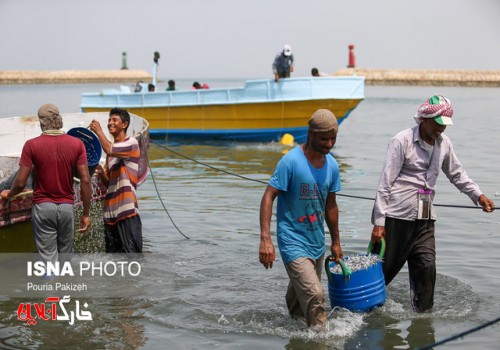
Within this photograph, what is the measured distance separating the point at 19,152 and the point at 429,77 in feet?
227

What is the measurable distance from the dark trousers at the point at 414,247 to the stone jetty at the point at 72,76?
88.3 metres

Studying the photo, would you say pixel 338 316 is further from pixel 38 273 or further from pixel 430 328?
pixel 38 273

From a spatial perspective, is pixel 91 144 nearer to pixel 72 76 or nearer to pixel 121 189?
pixel 121 189

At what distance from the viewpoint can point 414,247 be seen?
677 cm

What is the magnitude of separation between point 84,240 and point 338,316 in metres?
4.43

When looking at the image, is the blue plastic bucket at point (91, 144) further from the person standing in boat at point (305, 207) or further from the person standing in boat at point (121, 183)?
the person standing in boat at point (305, 207)

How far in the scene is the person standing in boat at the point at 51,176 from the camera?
7.14 m

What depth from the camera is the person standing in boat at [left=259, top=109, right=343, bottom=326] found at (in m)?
5.97

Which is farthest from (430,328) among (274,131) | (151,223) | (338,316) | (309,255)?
(274,131)

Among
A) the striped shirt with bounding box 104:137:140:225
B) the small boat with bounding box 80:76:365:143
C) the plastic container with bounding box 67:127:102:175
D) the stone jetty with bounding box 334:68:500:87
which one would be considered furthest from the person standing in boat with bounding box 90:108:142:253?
the stone jetty with bounding box 334:68:500:87

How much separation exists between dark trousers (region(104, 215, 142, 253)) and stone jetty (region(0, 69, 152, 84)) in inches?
3415

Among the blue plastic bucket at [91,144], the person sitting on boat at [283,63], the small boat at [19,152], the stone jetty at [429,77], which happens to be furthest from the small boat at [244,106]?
the stone jetty at [429,77]

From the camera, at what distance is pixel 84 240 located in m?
10.1

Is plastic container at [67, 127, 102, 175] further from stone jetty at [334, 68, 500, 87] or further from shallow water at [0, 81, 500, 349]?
stone jetty at [334, 68, 500, 87]
